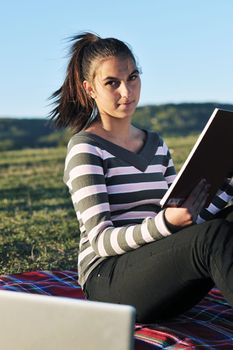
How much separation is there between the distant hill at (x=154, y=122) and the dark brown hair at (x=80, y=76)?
33260 millimetres

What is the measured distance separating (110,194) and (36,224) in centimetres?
378

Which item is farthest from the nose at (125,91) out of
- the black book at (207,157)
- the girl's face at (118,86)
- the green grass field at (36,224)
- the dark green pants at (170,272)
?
the green grass field at (36,224)

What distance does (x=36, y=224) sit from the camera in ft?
24.0

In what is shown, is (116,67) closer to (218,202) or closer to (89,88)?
(89,88)

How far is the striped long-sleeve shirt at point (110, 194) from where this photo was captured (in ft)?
11.1

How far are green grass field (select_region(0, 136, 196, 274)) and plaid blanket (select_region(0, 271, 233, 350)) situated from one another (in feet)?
3.27

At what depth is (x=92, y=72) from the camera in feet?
12.5

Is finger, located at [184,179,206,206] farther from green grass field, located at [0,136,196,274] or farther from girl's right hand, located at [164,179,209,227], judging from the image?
green grass field, located at [0,136,196,274]

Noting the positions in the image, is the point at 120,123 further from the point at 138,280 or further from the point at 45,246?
the point at 45,246

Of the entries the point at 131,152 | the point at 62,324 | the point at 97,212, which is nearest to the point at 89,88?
the point at 131,152

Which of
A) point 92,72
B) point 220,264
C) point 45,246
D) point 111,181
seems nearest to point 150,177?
point 111,181

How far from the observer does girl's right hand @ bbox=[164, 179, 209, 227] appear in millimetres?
3172

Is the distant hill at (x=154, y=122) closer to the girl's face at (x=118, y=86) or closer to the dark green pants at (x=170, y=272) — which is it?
the girl's face at (x=118, y=86)

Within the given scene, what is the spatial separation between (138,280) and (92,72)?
1.12 m
